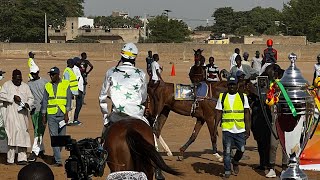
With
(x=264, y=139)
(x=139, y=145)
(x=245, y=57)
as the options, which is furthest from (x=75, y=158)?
(x=245, y=57)

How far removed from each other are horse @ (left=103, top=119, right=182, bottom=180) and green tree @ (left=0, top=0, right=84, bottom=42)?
9270 centimetres

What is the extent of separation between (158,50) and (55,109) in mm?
49965

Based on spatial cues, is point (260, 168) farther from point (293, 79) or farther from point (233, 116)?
point (293, 79)

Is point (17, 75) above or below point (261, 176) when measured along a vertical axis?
above

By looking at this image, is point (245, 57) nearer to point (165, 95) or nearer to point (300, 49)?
point (165, 95)

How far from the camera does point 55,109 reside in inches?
553

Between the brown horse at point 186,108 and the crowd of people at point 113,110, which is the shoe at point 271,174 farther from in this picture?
the brown horse at point 186,108

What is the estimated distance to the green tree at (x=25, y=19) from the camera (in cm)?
10069

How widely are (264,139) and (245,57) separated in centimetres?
921

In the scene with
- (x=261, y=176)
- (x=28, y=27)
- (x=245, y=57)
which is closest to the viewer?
(x=261, y=176)

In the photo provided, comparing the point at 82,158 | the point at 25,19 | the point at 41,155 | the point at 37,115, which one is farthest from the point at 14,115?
the point at 25,19

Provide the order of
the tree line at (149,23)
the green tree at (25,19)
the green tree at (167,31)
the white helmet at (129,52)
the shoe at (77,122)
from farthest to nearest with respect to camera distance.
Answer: the green tree at (25,19) → the tree line at (149,23) → the green tree at (167,31) → the shoe at (77,122) → the white helmet at (129,52)

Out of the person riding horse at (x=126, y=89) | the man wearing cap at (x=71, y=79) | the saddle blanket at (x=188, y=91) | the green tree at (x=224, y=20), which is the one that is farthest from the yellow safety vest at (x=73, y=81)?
the green tree at (x=224, y=20)

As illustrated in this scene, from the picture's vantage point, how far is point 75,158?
17.7ft
